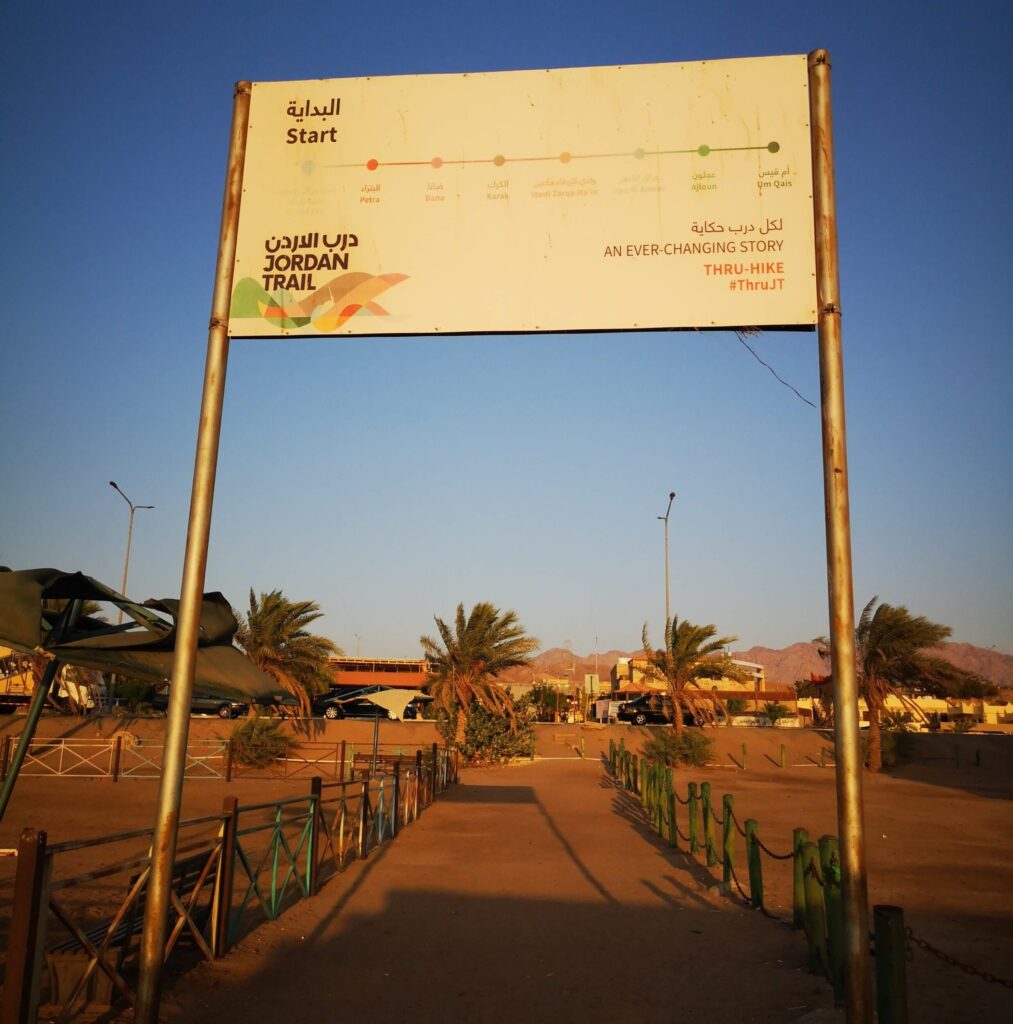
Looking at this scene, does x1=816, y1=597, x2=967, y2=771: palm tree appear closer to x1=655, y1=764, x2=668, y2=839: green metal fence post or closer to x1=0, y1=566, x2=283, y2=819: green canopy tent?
x1=655, y1=764, x2=668, y2=839: green metal fence post

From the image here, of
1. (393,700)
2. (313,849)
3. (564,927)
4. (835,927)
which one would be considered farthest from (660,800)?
(393,700)

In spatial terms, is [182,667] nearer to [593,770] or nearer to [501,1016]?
[501,1016]

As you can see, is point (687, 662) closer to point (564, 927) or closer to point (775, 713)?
point (775, 713)

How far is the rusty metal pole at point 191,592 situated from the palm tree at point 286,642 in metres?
29.4

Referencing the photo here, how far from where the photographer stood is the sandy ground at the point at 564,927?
616 cm

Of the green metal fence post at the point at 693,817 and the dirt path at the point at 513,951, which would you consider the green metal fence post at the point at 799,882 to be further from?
the green metal fence post at the point at 693,817

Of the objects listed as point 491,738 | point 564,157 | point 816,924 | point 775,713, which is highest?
point 564,157

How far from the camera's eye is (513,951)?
7.60m

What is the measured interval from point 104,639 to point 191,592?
2.04m

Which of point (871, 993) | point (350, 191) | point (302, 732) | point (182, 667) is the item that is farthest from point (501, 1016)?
point (302, 732)

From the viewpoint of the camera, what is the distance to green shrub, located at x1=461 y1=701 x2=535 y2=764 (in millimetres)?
31125

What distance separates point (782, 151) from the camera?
17.8ft

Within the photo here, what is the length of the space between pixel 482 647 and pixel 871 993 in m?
28.4

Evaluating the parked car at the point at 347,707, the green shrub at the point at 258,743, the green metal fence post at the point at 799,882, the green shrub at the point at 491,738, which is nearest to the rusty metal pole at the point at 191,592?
the green metal fence post at the point at 799,882
